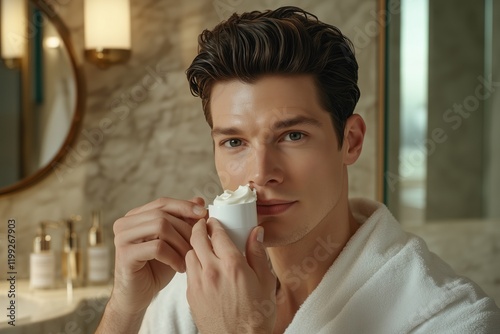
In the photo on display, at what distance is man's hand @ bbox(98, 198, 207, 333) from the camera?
1.21 m

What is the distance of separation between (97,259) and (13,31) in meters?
0.79

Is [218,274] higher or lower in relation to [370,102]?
lower

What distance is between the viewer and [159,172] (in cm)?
232

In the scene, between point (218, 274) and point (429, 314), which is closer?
point (218, 274)

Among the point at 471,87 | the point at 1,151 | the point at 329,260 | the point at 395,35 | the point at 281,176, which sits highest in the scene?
the point at 395,35

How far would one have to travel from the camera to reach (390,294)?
1236 millimetres

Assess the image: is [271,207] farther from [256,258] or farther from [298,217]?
[256,258]

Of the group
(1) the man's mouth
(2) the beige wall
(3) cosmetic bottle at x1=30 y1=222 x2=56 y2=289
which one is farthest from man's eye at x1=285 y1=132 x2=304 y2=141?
(3) cosmetic bottle at x1=30 y1=222 x2=56 y2=289

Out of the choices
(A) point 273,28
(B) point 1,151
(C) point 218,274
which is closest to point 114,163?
(B) point 1,151

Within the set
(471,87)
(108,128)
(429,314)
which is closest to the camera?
(429,314)

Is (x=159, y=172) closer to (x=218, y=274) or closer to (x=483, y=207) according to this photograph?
(x=483, y=207)

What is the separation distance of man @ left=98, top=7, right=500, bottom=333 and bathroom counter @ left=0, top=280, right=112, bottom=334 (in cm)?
65

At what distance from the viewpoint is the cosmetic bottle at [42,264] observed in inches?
83.5

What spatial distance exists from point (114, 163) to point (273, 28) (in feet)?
3.63
